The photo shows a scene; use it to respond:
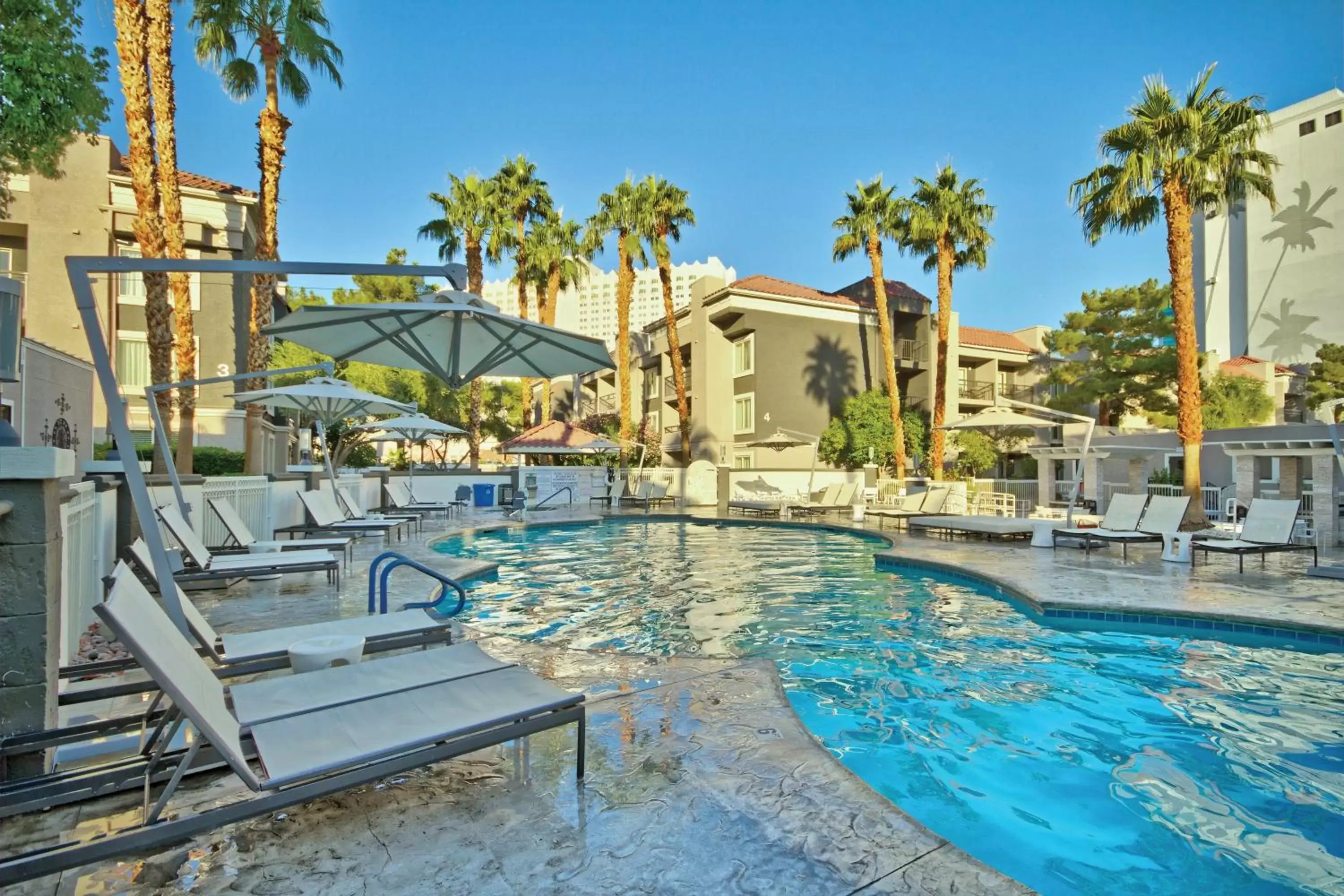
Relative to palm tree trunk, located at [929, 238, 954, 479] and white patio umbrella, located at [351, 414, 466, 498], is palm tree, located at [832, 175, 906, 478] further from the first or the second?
white patio umbrella, located at [351, 414, 466, 498]

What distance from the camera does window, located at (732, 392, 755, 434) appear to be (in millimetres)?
31266

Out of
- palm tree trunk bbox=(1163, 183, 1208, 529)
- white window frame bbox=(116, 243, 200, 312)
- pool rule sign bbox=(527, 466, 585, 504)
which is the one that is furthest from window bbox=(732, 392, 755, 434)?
white window frame bbox=(116, 243, 200, 312)

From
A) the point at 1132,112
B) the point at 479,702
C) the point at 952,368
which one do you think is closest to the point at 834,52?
the point at 1132,112

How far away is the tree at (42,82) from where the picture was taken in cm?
1083

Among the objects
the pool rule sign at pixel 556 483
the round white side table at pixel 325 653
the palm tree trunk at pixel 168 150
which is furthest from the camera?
the pool rule sign at pixel 556 483

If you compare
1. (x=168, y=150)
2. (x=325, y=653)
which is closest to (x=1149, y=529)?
(x=325, y=653)

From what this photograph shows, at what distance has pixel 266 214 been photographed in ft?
47.5

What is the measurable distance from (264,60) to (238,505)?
1032 centimetres

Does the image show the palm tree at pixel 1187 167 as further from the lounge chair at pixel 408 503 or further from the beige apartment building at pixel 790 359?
the lounge chair at pixel 408 503

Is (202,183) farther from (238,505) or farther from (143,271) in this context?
(143,271)

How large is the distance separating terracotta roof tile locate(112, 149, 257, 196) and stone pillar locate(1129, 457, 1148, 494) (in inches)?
989

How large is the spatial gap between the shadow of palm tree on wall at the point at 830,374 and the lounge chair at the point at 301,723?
30030mm

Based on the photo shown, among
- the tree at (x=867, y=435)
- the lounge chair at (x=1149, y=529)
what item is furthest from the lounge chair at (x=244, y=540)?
the tree at (x=867, y=435)

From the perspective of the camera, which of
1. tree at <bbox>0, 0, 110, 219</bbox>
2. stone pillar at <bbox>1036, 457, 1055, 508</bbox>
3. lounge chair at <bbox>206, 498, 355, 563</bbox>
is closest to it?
lounge chair at <bbox>206, 498, 355, 563</bbox>
